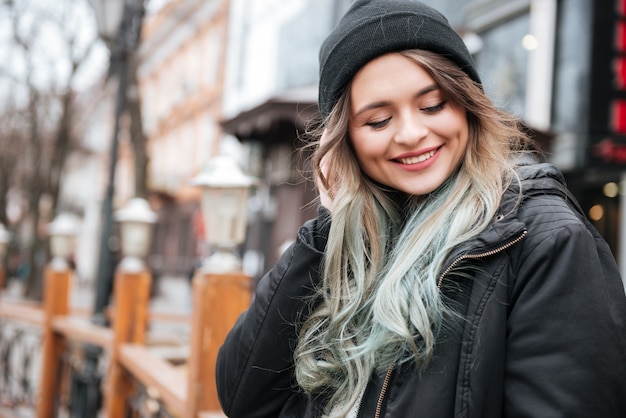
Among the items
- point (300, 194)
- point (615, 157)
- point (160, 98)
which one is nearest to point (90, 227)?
point (160, 98)

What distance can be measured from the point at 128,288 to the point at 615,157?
248 inches

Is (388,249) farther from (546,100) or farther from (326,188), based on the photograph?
(546,100)

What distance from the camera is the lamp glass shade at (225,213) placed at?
310 cm

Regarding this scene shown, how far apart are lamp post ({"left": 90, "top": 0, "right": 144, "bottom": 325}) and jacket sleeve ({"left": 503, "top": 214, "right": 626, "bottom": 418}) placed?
5804 mm

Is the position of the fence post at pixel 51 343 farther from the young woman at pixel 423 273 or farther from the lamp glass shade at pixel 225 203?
the young woman at pixel 423 273

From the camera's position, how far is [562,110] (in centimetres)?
982

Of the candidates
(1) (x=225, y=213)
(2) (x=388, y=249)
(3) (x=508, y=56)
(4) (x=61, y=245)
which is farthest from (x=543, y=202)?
(3) (x=508, y=56)

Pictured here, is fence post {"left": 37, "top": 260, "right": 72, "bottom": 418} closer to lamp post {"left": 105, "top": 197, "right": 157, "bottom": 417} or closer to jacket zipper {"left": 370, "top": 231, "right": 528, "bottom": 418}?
lamp post {"left": 105, "top": 197, "right": 157, "bottom": 417}

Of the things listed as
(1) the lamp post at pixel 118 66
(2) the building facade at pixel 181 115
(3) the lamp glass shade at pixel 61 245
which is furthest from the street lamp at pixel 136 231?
(2) the building facade at pixel 181 115

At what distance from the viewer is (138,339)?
4.20 metres

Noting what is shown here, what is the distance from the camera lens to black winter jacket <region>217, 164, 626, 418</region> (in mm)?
1158

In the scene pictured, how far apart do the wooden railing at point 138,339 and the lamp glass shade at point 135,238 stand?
649mm

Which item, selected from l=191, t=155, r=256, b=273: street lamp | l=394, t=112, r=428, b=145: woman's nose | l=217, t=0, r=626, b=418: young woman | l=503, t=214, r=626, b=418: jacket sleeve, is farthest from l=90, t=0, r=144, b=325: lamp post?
l=503, t=214, r=626, b=418: jacket sleeve

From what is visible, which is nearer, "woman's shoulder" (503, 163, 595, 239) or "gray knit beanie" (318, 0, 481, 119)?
"woman's shoulder" (503, 163, 595, 239)
